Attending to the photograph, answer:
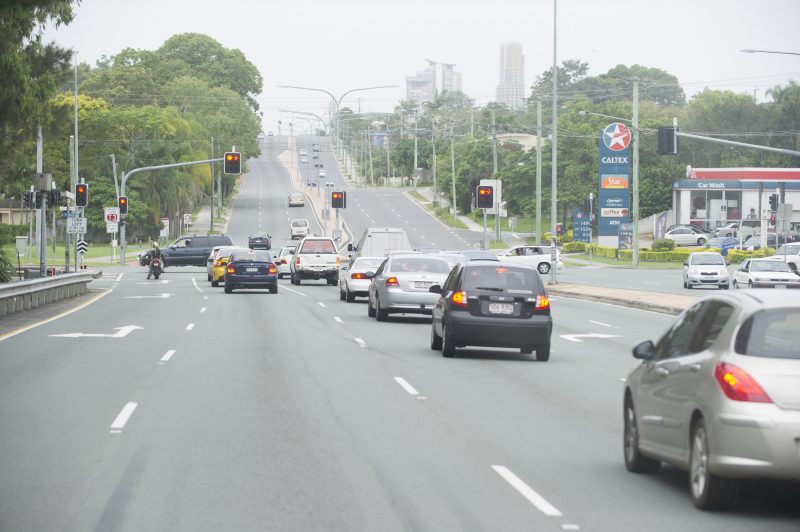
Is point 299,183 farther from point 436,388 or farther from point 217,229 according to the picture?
point 436,388

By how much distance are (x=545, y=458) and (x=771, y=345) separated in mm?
3049

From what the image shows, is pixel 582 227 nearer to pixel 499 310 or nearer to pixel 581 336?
pixel 581 336

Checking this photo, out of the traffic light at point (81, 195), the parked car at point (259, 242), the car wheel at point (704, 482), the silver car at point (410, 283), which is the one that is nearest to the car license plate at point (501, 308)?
the silver car at point (410, 283)

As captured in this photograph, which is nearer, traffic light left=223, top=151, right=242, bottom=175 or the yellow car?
Result: the yellow car

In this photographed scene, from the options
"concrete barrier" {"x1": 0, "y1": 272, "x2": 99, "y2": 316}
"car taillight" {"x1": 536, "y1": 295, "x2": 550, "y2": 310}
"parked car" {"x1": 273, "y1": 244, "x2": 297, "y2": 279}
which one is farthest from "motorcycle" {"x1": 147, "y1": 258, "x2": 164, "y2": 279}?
"car taillight" {"x1": 536, "y1": 295, "x2": 550, "y2": 310}

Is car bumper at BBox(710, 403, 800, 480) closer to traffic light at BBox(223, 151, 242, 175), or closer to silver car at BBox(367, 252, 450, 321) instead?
silver car at BBox(367, 252, 450, 321)

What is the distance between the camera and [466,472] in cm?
1045

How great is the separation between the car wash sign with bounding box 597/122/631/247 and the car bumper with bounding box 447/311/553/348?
193 feet

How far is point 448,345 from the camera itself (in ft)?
69.3

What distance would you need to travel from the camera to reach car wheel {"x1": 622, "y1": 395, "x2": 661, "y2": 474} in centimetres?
1034

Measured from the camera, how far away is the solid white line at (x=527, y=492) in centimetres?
892

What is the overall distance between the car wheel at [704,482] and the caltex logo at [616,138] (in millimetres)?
71185

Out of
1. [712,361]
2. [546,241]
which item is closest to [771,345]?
[712,361]

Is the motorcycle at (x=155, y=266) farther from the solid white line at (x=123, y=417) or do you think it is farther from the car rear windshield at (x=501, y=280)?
the solid white line at (x=123, y=417)
